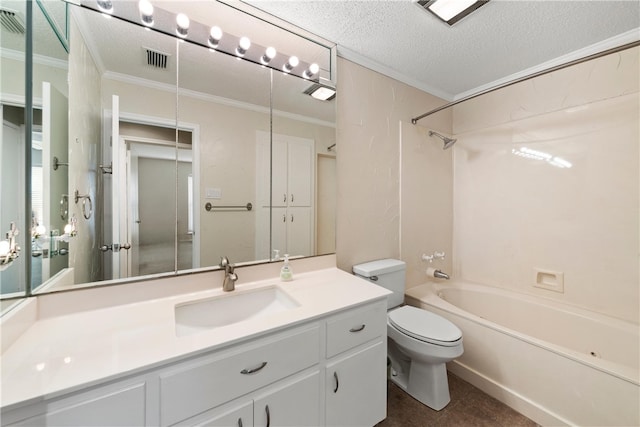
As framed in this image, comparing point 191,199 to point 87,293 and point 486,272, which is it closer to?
point 87,293

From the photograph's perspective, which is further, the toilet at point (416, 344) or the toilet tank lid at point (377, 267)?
the toilet tank lid at point (377, 267)

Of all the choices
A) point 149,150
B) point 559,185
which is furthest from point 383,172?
point 149,150

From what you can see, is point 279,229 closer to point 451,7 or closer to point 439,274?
point 439,274

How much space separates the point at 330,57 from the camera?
5.45 feet

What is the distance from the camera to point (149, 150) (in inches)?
47.3

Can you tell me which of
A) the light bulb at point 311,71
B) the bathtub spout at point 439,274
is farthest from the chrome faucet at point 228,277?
the bathtub spout at point 439,274

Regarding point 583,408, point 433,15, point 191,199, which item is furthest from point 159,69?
point 583,408

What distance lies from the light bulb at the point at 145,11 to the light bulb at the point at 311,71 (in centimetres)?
82

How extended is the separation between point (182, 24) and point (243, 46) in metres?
0.30

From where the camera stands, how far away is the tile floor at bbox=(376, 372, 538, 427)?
55.7 inches

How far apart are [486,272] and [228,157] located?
2.45 meters

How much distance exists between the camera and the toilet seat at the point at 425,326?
142 cm

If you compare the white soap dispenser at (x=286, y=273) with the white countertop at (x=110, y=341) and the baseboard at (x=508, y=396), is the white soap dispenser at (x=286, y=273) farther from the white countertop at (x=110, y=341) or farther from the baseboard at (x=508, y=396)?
the baseboard at (x=508, y=396)

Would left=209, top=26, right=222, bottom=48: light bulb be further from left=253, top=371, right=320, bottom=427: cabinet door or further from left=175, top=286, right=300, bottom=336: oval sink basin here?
left=253, top=371, right=320, bottom=427: cabinet door
